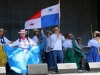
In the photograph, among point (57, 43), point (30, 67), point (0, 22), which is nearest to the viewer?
point (30, 67)

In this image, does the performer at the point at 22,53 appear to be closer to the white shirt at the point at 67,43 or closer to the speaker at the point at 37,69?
the speaker at the point at 37,69

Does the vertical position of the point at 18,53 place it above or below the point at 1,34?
below

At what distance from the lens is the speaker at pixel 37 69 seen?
361 inches

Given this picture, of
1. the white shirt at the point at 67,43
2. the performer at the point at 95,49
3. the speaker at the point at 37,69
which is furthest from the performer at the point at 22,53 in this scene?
the performer at the point at 95,49

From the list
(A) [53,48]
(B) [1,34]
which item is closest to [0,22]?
(B) [1,34]

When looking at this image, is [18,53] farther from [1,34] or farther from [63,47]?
[63,47]

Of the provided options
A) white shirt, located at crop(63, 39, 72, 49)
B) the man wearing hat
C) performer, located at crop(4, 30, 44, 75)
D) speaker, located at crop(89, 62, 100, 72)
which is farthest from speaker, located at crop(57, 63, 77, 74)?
white shirt, located at crop(63, 39, 72, 49)

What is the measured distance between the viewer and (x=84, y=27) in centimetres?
1605

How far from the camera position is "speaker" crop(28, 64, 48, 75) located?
9.18m

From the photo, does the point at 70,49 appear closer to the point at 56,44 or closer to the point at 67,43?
the point at 67,43

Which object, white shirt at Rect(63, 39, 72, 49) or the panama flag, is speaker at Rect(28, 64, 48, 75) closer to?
the panama flag

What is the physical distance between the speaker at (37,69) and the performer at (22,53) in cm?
23

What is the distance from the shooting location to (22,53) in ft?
30.6

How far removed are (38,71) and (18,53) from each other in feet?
3.15
